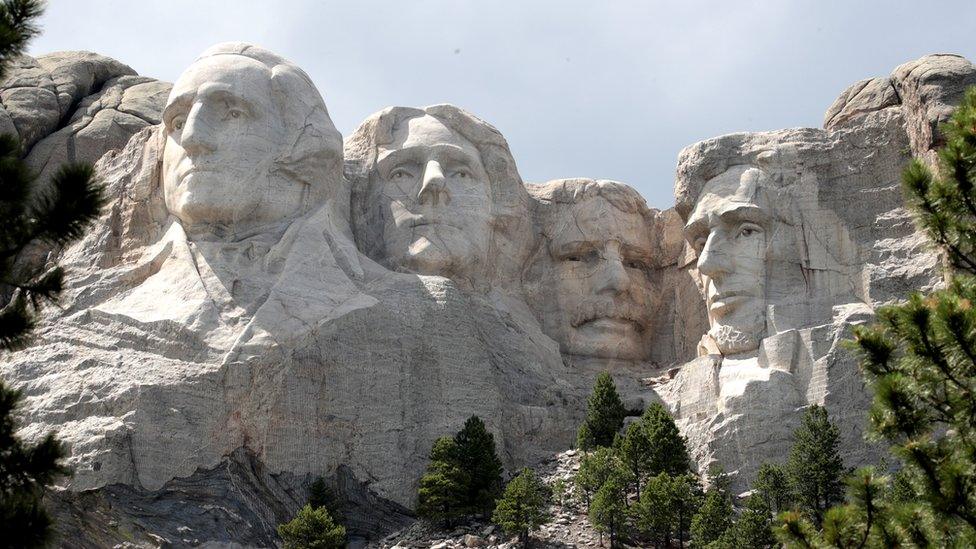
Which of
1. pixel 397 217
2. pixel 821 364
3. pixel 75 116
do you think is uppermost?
pixel 75 116

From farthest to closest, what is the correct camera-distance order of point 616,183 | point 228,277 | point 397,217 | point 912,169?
1. point 616,183
2. point 397,217
3. point 228,277
4. point 912,169

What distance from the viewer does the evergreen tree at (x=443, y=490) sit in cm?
2847

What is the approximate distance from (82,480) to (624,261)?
11258 millimetres

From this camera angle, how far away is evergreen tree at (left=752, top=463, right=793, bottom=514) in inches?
1117

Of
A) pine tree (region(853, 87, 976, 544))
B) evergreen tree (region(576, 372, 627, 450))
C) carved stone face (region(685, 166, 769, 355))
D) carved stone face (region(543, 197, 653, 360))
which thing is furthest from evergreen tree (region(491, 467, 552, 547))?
pine tree (region(853, 87, 976, 544))

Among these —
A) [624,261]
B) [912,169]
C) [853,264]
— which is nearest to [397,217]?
[624,261]

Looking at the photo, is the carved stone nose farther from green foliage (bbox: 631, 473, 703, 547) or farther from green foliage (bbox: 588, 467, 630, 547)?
green foliage (bbox: 631, 473, 703, 547)

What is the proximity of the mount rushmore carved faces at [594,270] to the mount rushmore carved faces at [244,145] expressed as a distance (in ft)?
14.7

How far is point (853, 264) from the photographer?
32.1 meters

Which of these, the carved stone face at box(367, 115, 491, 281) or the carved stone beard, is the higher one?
the carved stone face at box(367, 115, 491, 281)

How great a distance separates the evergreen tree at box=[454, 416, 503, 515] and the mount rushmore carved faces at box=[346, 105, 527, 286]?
4623 millimetres

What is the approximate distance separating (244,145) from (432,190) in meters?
3.43

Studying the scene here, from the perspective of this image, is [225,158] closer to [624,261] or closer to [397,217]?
[397,217]

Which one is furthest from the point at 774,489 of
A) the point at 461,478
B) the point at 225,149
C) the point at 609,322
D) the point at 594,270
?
the point at 225,149
